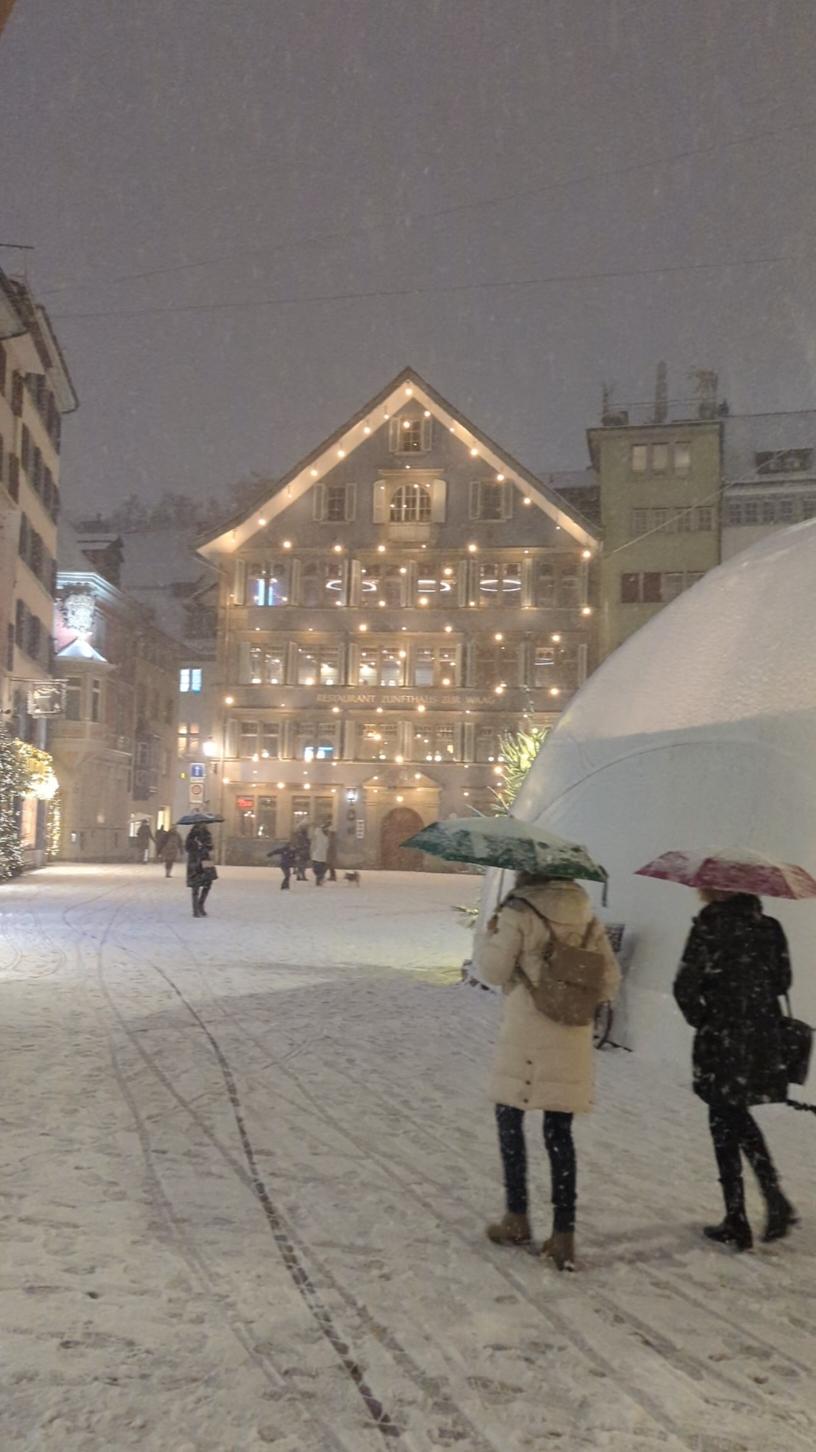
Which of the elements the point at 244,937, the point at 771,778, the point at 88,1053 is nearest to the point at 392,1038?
the point at 88,1053

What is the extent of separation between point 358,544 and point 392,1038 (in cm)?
3596

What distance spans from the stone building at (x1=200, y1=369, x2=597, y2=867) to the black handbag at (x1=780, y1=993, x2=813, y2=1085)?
37873 millimetres

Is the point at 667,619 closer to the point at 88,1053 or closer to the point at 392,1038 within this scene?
the point at 392,1038

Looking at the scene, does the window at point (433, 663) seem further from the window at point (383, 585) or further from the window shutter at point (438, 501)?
the window shutter at point (438, 501)

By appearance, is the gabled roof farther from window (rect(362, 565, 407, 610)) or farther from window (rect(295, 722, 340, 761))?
window (rect(295, 722, 340, 761))

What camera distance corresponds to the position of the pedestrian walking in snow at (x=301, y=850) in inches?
1256

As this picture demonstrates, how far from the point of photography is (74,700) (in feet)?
149

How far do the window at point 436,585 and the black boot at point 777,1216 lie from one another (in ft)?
130

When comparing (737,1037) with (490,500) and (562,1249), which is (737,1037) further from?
(490,500)

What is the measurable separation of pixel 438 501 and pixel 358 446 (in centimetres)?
375

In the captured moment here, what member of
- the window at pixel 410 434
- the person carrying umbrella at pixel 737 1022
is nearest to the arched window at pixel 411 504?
the window at pixel 410 434

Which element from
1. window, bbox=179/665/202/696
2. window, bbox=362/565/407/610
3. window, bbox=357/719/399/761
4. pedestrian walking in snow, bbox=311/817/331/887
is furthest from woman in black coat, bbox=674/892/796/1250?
window, bbox=179/665/202/696

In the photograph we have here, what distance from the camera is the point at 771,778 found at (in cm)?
846

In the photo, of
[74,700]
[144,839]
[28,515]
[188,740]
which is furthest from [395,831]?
[188,740]
